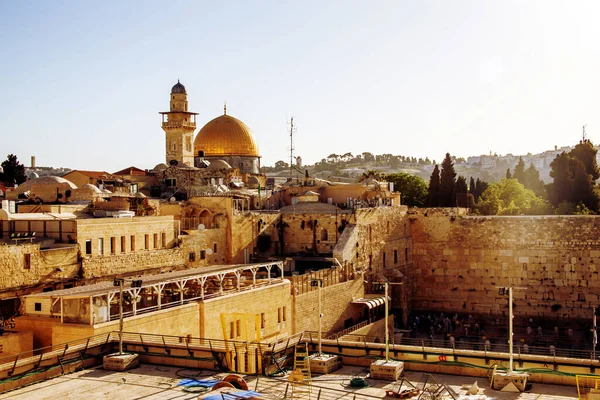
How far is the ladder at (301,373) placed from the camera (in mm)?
11244

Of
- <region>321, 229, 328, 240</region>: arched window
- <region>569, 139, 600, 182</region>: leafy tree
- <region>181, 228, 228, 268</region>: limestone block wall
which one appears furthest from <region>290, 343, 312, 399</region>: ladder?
<region>569, 139, 600, 182</region>: leafy tree

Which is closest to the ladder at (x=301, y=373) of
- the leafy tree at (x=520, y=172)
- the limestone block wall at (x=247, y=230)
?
the limestone block wall at (x=247, y=230)

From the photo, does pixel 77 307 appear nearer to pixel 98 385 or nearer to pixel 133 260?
pixel 98 385

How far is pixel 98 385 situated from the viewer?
11.9 meters

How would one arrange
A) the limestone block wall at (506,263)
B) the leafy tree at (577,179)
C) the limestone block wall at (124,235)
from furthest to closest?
the leafy tree at (577,179), the limestone block wall at (506,263), the limestone block wall at (124,235)

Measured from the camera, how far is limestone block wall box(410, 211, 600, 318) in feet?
108

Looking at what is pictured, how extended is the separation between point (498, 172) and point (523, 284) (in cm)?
13641

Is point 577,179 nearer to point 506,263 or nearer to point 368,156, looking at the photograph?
point 506,263

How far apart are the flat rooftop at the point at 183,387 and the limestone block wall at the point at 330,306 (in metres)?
12.3

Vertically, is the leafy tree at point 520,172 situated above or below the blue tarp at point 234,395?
above

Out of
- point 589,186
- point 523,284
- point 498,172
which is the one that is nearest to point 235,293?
point 523,284

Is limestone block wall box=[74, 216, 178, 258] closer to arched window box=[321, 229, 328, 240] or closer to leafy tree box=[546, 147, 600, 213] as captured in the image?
arched window box=[321, 229, 328, 240]

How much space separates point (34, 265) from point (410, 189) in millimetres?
38831

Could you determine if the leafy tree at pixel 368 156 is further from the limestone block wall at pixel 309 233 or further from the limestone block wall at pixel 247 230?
the limestone block wall at pixel 247 230
